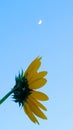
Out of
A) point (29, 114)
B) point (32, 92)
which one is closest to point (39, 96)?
point (32, 92)

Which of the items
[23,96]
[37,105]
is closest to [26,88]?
[23,96]

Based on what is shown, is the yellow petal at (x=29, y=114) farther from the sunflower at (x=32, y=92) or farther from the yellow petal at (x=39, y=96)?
the yellow petal at (x=39, y=96)

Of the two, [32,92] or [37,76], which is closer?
[37,76]

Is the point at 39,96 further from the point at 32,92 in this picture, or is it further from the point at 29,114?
the point at 29,114

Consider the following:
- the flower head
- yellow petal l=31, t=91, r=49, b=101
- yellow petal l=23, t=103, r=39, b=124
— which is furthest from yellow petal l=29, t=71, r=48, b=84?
yellow petal l=23, t=103, r=39, b=124

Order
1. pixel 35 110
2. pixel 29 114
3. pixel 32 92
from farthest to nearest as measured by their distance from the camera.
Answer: pixel 32 92
pixel 35 110
pixel 29 114

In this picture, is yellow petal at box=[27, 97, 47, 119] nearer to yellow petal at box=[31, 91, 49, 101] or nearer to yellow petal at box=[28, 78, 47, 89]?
yellow petal at box=[31, 91, 49, 101]

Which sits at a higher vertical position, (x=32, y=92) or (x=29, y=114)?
(x=32, y=92)

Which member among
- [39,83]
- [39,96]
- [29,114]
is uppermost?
[39,83]

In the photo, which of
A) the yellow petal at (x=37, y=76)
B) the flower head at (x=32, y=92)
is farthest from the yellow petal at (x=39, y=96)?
the yellow petal at (x=37, y=76)
